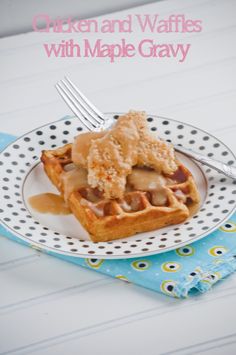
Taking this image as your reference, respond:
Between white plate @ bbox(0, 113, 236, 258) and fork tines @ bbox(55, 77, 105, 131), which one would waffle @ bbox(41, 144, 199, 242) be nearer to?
white plate @ bbox(0, 113, 236, 258)

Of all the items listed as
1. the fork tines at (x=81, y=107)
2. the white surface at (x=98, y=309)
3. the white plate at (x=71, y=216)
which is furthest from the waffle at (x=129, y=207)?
the fork tines at (x=81, y=107)

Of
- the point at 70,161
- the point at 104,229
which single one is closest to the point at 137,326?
the point at 104,229

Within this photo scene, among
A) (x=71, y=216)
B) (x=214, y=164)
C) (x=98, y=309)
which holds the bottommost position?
(x=98, y=309)

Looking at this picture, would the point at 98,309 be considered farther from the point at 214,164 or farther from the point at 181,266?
the point at 214,164

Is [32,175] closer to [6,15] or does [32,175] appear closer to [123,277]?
[123,277]

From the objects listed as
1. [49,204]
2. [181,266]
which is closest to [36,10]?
[49,204]

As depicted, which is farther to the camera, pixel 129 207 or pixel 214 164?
→ pixel 214 164

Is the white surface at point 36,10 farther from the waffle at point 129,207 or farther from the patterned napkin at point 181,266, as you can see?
the patterned napkin at point 181,266
